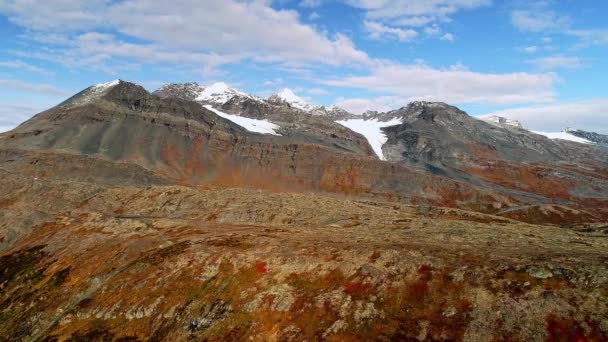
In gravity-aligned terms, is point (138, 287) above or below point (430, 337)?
below

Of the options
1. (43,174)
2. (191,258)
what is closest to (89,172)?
(43,174)

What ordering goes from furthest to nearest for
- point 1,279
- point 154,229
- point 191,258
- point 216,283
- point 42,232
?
point 42,232
point 154,229
point 1,279
point 191,258
point 216,283

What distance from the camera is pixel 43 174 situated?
619 ft

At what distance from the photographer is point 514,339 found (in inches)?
1179

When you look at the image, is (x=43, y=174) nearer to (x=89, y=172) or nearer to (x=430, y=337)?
(x=89, y=172)

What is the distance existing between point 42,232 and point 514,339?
8844cm

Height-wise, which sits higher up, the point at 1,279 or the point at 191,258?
the point at 191,258

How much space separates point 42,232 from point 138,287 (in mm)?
51700

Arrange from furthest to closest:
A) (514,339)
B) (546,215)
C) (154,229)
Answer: (546,215)
(154,229)
(514,339)

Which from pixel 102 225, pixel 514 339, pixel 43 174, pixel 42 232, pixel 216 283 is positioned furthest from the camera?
pixel 43 174

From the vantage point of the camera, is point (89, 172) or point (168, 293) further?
point (89, 172)

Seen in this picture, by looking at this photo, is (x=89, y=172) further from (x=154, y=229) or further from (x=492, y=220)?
(x=492, y=220)

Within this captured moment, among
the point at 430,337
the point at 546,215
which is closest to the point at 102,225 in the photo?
the point at 430,337

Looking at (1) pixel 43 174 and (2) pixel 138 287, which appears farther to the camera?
(1) pixel 43 174
